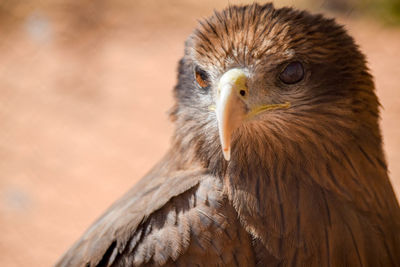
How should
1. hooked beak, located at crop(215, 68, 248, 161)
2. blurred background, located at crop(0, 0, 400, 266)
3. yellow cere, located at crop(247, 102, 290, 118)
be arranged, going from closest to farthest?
hooked beak, located at crop(215, 68, 248, 161) → yellow cere, located at crop(247, 102, 290, 118) → blurred background, located at crop(0, 0, 400, 266)

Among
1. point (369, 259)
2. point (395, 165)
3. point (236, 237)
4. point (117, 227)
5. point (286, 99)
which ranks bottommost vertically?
point (395, 165)

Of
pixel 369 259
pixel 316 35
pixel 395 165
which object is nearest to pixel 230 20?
pixel 316 35

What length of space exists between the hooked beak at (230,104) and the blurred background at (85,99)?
1332 millimetres

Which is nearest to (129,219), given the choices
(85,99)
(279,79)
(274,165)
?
(274,165)

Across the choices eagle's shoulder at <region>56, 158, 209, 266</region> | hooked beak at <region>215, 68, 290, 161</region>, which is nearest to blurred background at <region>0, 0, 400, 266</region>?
hooked beak at <region>215, 68, 290, 161</region>

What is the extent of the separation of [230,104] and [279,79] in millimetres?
273

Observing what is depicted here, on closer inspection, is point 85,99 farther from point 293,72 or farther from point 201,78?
point 293,72

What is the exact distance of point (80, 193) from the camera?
4.87 m

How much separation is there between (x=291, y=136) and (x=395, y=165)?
9.39 feet

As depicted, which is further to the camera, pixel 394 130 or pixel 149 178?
pixel 394 130

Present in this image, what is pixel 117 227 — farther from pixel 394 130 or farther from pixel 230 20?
A: pixel 394 130

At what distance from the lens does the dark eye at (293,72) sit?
1.85 m

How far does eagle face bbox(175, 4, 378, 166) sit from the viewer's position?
6.08 ft

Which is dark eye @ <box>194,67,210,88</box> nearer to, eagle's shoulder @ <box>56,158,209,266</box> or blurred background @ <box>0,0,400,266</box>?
eagle's shoulder @ <box>56,158,209,266</box>
